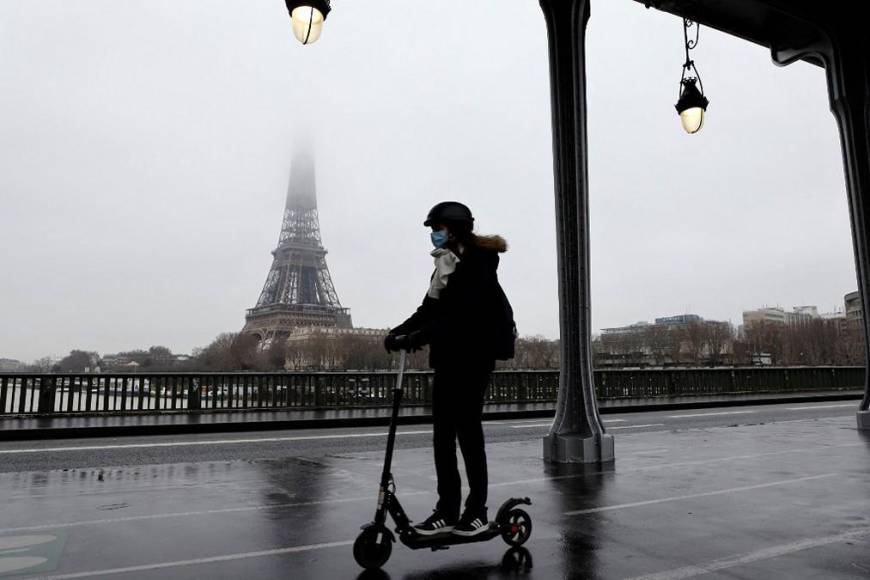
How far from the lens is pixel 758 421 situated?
13.9 metres

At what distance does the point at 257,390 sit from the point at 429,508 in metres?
11.7

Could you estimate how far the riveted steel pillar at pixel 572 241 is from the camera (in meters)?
7.82

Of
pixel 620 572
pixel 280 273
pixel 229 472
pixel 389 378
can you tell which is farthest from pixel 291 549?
pixel 280 273

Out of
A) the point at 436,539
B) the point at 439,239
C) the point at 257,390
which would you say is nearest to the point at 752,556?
the point at 436,539

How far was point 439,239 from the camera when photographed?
3.68 m

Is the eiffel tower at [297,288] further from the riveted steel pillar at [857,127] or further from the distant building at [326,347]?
the riveted steel pillar at [857,127]

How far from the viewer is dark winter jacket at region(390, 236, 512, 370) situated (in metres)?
3.58

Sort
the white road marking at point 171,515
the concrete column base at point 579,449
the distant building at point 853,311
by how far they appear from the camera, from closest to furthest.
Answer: the white road marking at point 171,515, the concrete column base at point 579,449, the distant building at point 853,311

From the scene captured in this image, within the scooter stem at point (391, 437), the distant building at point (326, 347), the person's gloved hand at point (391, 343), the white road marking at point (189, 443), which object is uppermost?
the distant building at point (326, 347)

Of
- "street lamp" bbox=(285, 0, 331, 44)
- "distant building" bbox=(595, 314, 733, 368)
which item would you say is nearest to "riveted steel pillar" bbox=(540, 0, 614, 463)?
"street lamp" bbox=(285, 0, 331, 44)

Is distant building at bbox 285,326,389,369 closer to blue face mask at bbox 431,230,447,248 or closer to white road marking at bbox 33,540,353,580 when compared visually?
white road marking at bbox 33,540,353,580

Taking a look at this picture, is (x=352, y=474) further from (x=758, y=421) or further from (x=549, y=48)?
(x=758, y=421)

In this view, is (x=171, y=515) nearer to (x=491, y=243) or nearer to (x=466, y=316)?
(x=466, y=316)

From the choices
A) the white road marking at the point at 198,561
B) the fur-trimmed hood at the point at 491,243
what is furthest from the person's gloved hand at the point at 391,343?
the white road marking at the point at 198,561
